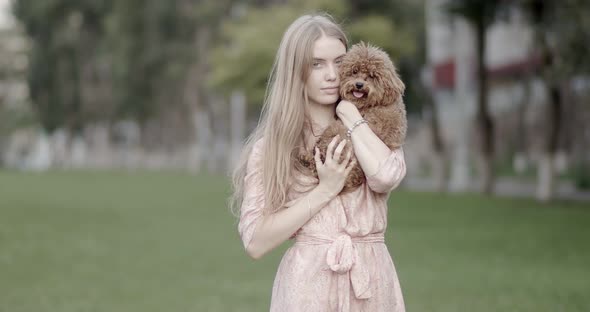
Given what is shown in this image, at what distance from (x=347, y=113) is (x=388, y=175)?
0.95ft

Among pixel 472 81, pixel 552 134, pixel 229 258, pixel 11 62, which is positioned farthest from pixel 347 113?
pixel 11 62

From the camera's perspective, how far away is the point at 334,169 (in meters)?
3.89

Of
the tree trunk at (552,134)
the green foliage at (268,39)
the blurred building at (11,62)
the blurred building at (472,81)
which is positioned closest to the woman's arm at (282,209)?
the tree trunk at (552,134)

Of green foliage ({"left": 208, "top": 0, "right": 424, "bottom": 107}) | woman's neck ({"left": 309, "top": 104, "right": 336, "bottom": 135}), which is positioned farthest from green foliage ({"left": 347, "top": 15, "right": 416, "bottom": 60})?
woman's neck ({"left": 309, "top": 104, "right": 336, "bottom": 135})

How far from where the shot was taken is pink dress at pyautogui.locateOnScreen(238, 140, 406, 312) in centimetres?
391

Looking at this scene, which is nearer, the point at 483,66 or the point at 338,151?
the point at 338,151

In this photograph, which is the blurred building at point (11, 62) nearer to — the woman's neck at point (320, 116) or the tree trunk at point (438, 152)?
the tree trunk at point (438, 152)

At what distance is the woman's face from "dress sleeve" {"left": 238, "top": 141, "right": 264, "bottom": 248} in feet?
1.11

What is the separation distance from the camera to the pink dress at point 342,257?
3908 mm

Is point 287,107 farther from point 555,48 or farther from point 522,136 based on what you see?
point 522,136

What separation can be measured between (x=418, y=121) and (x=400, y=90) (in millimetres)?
48114

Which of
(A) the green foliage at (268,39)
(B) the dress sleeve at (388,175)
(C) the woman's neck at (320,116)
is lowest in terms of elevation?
(B) the dress sleeve at (388,175)

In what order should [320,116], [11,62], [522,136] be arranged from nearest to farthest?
[320,116], [522,136], [11,62]

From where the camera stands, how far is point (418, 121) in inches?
2034
